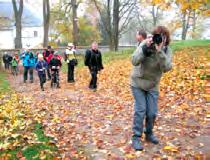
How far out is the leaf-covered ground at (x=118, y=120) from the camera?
7.06 metres

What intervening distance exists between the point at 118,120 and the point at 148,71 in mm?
3014

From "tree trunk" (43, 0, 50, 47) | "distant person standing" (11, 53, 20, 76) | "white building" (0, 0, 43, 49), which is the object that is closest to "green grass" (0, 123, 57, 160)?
"distant person standing" (11, 53, 20, 76)

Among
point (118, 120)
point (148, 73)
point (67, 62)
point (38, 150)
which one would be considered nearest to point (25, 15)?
point (67, 62)

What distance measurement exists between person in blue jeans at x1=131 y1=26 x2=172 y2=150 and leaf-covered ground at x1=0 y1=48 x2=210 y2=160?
1.83 feet

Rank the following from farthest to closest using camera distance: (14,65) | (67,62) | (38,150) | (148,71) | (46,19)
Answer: (46,19)
(14,65)
(67,62)
(38,150)
(148,71)

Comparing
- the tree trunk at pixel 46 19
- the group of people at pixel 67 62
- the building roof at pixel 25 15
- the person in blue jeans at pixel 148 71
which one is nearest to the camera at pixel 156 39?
the person in blue jeans at pixel 148 71

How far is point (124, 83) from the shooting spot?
1645 centimetres

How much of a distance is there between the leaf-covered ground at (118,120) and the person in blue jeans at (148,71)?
0.56m

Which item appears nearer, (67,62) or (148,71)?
(148,71)

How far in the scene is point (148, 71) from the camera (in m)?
6.77

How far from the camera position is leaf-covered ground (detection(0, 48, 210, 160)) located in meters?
7.06

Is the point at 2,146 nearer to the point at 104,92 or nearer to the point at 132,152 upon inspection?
the point at 132,152

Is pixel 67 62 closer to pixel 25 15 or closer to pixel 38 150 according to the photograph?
pixel 38 150

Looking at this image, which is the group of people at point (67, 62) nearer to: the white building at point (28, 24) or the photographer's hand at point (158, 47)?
the photographer's hand at point (158, 47)
